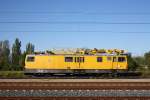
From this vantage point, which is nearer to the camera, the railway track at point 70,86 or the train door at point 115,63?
the railway track at point 70,86

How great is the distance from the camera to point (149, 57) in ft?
185

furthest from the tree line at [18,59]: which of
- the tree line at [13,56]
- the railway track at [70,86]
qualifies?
the railway track at [70,86]

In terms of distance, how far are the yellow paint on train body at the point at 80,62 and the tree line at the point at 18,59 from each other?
3.94m

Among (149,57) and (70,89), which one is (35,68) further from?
(149,57)

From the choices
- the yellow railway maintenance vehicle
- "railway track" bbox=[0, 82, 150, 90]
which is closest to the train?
the yellow railway maintenance vehicle

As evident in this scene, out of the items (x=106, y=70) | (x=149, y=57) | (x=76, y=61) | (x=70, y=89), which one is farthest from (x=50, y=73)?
(x=149, y=57)

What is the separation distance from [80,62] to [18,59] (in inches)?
1283

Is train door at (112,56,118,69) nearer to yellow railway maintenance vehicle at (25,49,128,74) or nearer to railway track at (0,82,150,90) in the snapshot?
yellow railway maintenance vehicle at (25,49,128,74)

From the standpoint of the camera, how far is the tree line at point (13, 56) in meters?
54.2

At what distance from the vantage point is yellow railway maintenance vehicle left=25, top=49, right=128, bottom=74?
3422 cm

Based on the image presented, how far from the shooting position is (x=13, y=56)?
69.8 meters

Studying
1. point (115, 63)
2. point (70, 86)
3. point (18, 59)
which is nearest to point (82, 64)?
point (115, 63)

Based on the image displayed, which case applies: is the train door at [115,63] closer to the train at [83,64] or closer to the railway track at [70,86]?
the train at [83,64]

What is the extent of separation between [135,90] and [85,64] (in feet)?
50.2
